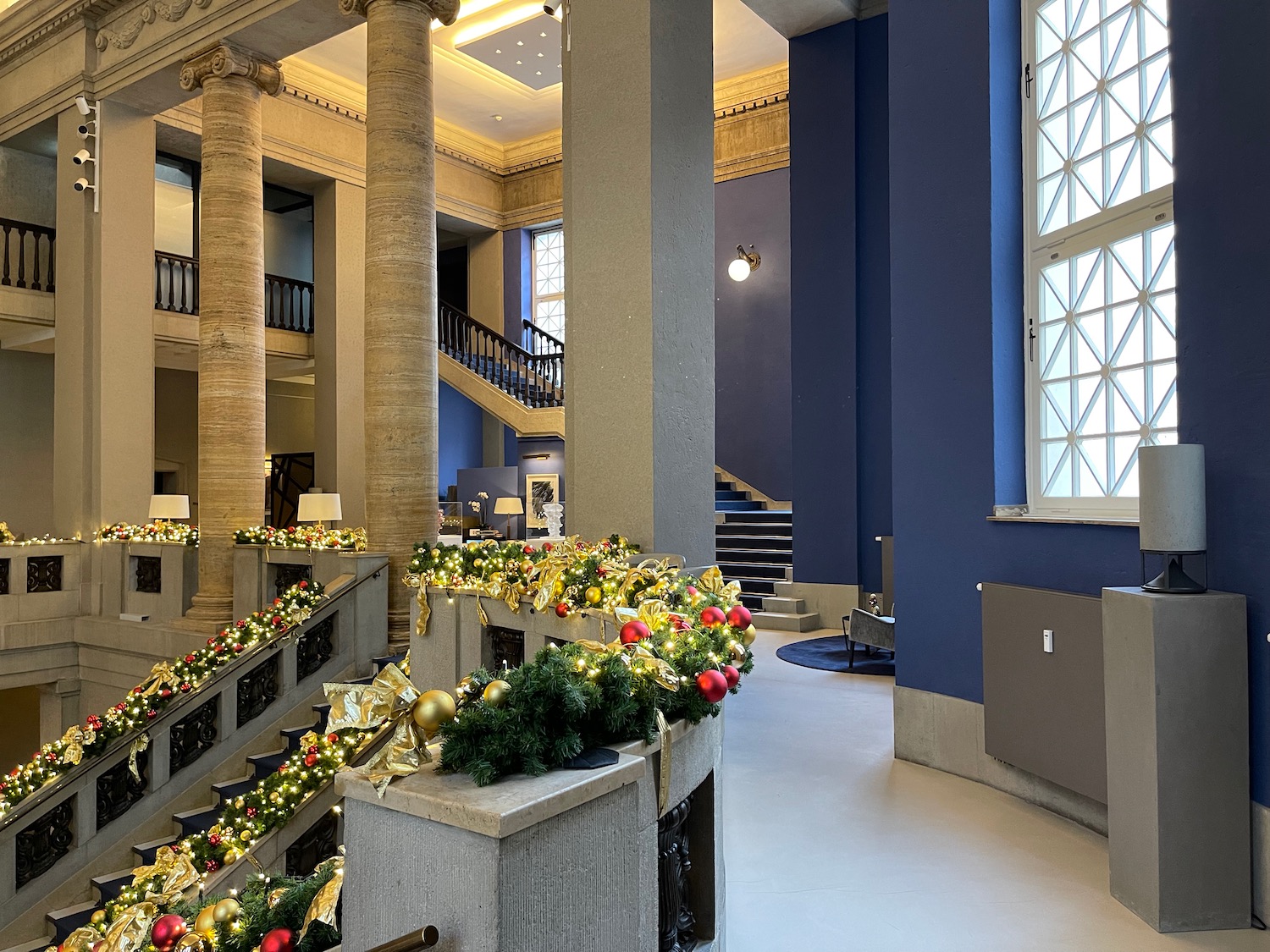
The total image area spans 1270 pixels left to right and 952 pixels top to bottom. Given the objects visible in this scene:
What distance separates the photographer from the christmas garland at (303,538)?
30.6 ft

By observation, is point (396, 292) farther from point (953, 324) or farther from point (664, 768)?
point (664, 768)

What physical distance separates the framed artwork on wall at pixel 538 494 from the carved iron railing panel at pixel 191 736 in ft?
32.5

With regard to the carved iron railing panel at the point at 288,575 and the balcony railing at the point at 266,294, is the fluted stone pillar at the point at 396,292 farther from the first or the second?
the balcony railing at the point at 266,294

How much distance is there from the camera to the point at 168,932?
114 inches

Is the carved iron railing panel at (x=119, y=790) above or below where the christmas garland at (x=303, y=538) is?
below

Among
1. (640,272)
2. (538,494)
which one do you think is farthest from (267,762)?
(538,494)

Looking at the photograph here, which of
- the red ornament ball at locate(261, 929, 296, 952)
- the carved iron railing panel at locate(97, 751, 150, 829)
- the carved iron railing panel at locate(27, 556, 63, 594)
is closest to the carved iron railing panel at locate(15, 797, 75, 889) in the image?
the carved iron railing panel at locate(97, 751, 150, 829)

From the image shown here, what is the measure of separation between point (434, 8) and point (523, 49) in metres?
6.31

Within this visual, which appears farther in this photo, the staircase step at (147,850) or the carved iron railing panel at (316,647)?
the carved iron railing panel at (316,647)

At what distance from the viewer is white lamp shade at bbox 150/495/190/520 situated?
448 inches

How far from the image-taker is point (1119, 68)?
489cm

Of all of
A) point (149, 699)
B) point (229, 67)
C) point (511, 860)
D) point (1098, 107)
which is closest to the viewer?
point (511, 860)

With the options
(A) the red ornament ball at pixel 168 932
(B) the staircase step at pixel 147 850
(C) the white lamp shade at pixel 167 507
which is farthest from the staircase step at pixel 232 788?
(A) the red ornament ball at pixel 168 932

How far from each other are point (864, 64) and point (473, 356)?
8821 mm
